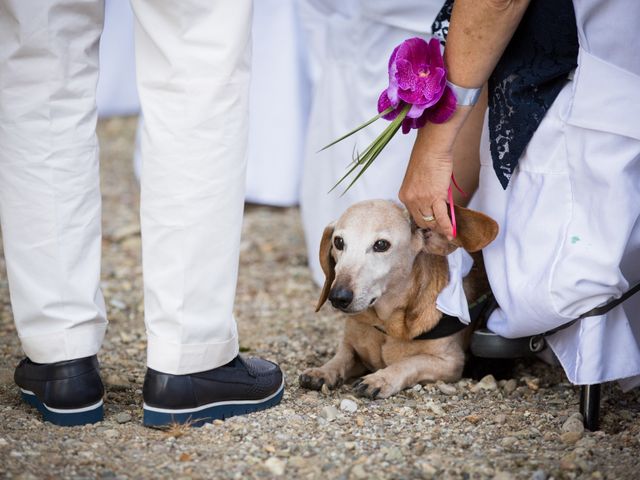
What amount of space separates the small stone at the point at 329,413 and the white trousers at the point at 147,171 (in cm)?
31

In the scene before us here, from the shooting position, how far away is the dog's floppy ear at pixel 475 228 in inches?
90.3

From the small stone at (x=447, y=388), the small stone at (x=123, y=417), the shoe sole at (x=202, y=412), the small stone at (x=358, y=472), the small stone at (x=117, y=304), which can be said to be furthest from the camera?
the small stone at (x=117, y=304)

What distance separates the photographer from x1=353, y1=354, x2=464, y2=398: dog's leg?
7.67ft

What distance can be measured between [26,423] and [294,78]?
7.77 feet

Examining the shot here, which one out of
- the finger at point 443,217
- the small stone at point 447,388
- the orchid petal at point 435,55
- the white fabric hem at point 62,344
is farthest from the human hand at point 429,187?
the white fabric hem at point 62,344

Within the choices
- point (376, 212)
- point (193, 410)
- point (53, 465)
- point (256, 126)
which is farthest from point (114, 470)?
point (256, 126)

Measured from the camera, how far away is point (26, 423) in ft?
6.57

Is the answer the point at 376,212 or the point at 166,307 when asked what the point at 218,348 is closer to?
the point at 166,307

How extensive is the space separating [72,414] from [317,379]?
2.31 ft

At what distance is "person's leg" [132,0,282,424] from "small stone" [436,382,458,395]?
792mm

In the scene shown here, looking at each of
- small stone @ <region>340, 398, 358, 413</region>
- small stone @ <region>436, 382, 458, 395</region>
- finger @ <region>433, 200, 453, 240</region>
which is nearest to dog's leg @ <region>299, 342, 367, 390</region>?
small stone @ <region>340, 398, 358, 413</region>

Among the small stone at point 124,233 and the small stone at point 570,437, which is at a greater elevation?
the small stone at point 570,437

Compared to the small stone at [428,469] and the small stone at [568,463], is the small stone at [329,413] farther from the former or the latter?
the small stone at [568,463]

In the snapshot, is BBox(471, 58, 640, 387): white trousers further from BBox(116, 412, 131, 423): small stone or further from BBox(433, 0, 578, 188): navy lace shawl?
BBox(116, 412, 131, 423): small stone
